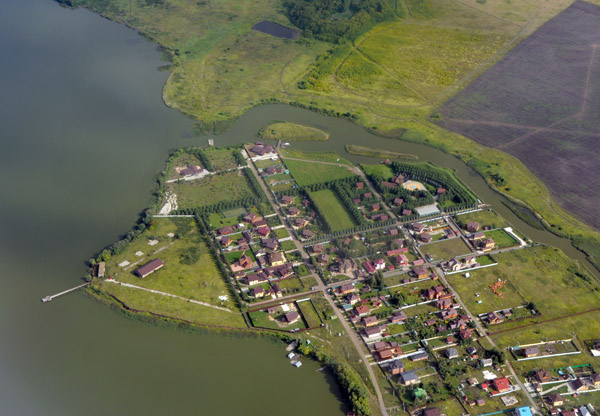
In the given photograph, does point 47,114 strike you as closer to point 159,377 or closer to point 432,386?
point 159,377

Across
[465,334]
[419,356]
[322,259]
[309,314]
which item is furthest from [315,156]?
[419,356]

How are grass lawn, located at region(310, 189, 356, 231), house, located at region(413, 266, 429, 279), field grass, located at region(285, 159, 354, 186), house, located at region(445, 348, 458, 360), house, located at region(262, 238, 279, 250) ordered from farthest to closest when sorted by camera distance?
field grass, located at region(285, 159, 354, 186) < grass lawn, located at region(310, 189, 356, 231) < house, located at region(262, 238, 279, 250) < house, located at region(413, 266, 429, 279) < house, located at region(445, 348, 458, 360)

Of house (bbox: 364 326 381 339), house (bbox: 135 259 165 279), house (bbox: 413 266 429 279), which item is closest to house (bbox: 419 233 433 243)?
house (bbox: 413 266 429 279)

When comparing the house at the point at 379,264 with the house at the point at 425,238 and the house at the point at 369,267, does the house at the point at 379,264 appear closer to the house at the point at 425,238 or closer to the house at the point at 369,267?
the house at the point at 369,267

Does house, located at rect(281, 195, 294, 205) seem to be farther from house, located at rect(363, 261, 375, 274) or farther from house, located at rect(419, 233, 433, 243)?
house, located at rect(419, 233, 433, 243)

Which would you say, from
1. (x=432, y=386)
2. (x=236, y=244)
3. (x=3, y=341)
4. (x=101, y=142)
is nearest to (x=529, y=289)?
(x=432, y=386)

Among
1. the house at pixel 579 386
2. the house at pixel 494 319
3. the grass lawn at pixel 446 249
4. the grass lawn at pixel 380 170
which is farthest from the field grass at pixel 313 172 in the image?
Answer: the house at pixel 579 386
